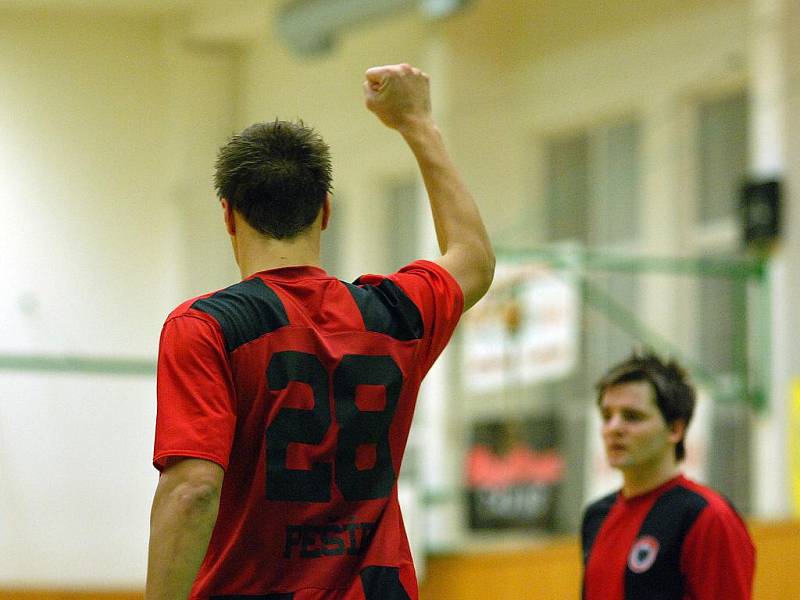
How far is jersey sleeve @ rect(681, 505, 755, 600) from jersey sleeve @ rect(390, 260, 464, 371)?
118 cm

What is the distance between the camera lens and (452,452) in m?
8.52

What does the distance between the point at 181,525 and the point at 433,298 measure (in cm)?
61

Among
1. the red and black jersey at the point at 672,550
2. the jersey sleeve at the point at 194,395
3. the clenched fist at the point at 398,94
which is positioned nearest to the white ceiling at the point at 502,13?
the red and black jersey at the point at 672,550

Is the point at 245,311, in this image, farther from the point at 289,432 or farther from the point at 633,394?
the point at 633,394

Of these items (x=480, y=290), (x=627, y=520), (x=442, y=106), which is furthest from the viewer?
(x=442, y=106)

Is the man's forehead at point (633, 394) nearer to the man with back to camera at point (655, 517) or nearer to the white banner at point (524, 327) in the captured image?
the man with back to camera at point (655, 517)

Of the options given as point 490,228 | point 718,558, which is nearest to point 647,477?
point 718,558

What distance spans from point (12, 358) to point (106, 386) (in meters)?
0.57

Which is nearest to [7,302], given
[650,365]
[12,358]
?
[12,358]

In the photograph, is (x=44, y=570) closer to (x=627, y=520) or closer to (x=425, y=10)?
(x=425, y=10)

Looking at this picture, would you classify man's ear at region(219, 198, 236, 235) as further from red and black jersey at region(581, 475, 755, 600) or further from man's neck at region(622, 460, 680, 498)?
man's neck at region(622, 460, 680, 498)

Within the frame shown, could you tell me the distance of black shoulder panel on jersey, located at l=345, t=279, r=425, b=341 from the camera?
2461 millimetres

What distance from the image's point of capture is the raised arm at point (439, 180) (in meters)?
2.63

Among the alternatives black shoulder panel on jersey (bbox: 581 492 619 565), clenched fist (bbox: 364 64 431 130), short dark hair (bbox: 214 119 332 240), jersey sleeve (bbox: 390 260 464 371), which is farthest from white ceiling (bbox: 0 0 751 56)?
short dark hair (bbox: 214 119 332 240)
